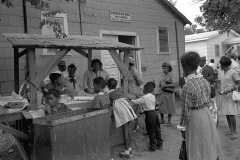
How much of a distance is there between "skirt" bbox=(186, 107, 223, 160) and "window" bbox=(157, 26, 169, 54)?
9.18 metres

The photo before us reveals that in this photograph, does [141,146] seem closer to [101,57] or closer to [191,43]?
[101,57]

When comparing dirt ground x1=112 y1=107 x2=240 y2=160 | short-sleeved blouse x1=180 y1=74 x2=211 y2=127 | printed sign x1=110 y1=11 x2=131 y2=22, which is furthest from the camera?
printed sign x1=110 y1=11 x2=131 y2=22

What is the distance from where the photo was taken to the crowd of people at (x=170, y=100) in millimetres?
3455

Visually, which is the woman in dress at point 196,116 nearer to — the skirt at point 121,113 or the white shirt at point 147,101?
the skirt at point 121,113

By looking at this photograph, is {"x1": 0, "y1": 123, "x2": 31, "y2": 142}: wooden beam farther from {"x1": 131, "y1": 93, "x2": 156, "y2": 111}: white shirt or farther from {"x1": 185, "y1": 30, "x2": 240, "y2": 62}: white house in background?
{"x1": 185, "y1": 30, "x2": 240, "y2": 62}: white house in background

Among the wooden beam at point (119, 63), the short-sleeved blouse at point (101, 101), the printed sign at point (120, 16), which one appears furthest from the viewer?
the printed sign at point (120, 16)

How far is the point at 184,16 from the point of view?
13414 millimetres

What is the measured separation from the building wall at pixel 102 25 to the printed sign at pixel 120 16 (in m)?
0.14

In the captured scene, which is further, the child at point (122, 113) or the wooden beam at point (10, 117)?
the child at point (122, 113)

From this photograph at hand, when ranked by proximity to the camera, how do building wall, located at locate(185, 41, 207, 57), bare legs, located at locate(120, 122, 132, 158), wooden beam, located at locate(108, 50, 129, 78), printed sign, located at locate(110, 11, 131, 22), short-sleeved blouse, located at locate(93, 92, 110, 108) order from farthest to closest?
1. building wall, located at locate(185, 41, 207, 57)
2. printed sign, located at locate(110, 11, 131, 22)
3. wooden beam, located at locate(108, 50, 129, 78)
4. bare legs, located at locate(120, 122, 132, 158)
5. short-sleeved blouse, located at locate(93, 92, 110, 108)

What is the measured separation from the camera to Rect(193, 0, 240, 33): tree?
1272 centimetres

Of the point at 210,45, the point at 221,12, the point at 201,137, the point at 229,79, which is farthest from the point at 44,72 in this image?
the point at 210,45

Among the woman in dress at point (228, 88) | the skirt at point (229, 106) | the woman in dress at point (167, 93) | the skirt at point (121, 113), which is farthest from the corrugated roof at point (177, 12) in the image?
the skirt at point (121, 113)

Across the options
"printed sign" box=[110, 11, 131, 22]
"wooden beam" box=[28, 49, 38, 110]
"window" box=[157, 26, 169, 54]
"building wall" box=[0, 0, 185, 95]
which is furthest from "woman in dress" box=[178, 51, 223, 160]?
"window" box=[157, 26, 169, 54]
